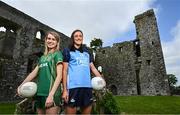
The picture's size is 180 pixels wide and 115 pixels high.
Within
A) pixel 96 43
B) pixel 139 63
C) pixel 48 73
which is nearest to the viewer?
pixel 48 73

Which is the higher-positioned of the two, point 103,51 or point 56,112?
point 103,51

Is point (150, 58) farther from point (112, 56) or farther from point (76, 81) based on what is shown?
point (76, 81)

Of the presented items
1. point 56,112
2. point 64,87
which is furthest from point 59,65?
point 56,112

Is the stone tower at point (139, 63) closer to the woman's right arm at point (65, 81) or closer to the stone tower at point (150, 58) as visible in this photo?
the stone tower at point (150, 58)

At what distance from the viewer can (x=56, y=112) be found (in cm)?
279

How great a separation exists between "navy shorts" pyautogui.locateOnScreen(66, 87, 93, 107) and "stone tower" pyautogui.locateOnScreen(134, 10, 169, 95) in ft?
69.6

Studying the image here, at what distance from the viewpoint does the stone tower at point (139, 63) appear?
23469 millimetres

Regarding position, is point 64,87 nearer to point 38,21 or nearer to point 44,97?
point 44,97

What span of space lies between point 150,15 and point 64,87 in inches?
959

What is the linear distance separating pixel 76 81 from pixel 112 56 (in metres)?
25.1

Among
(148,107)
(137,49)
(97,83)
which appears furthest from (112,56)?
(97,83)

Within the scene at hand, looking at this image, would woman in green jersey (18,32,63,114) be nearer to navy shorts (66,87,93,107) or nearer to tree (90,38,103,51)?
navy shorts (66,87,93,107)

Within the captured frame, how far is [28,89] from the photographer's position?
3064mm

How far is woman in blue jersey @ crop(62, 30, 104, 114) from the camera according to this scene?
118 inches
